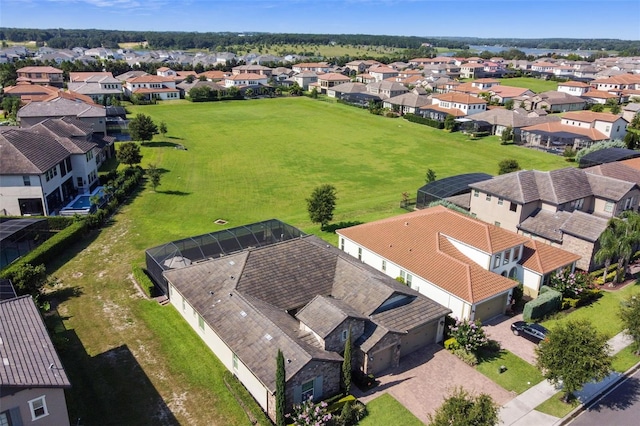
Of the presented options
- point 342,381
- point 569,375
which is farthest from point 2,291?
point 569,375

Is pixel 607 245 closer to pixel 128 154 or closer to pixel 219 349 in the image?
pixel 219 349

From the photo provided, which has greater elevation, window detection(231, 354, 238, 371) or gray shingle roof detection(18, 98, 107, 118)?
gray shingle roof detection(18, 98, 107, 118)

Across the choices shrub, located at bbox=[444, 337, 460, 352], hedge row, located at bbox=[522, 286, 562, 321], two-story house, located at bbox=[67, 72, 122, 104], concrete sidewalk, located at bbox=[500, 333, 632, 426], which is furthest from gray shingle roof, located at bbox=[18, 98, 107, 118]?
concrete sidewalk, located at bbox=[500, 333, 632, 426]

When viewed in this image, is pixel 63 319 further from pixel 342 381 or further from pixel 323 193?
pixel 323 193

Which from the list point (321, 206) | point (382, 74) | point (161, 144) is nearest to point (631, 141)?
point (321, 206)

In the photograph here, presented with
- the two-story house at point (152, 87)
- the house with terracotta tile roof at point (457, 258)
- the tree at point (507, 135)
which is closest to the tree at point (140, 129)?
the house with terracotta tile roof at point (457, 258)

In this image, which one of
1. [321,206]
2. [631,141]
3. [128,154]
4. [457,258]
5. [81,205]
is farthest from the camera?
[631,141]

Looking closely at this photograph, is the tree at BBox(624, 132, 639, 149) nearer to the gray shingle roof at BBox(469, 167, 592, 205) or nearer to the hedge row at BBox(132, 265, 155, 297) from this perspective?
the gray shingle roof at BBox(469, 167, 592, 205)
